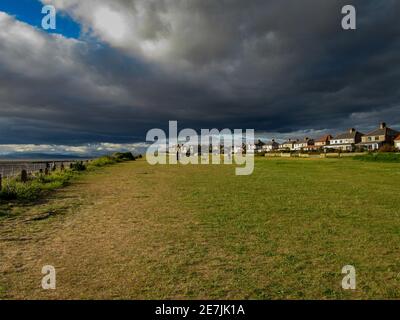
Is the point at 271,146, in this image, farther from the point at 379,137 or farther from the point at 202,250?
the point at 202,250

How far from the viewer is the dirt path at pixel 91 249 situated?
4117 millimetres

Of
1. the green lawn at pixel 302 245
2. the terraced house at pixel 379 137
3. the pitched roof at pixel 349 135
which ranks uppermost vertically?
the pitched roof at pixel 349 135

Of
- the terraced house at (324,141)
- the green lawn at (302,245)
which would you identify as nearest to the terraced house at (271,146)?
the terraced house at (324,141)

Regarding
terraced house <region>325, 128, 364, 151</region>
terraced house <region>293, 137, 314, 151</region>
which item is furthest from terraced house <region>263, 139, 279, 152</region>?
terraced house <region>325, 128, 364, 151</region>

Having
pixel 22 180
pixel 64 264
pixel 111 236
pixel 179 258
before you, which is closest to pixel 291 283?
pixel 179 258

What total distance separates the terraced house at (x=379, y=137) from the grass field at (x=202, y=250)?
292 ft

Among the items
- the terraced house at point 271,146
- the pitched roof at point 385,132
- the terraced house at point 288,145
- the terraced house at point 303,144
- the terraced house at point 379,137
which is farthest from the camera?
the terraced house at point 271,146

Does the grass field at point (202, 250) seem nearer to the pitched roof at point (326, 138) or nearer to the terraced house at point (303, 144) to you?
the pitched roof at point (326, 138)

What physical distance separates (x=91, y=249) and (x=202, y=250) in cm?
205

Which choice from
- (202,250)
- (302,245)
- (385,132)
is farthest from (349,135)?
(202,250)

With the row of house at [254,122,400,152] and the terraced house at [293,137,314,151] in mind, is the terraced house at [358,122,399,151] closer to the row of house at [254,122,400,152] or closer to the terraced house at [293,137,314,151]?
the row of house at [254,122,400,152]

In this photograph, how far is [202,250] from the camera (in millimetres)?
5816
